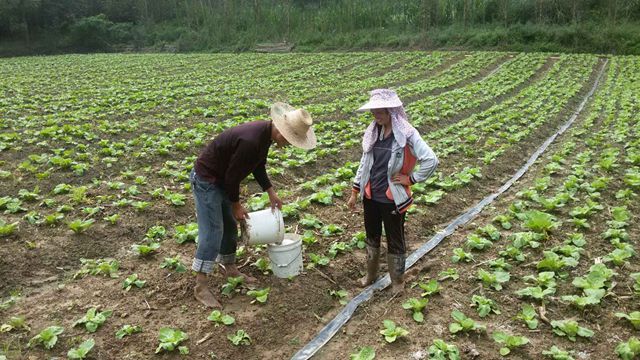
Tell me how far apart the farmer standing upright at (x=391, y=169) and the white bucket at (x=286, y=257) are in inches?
28.8

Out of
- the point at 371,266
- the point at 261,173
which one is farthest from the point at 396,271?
the point at 261,173

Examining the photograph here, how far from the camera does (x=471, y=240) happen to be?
19.2 feet

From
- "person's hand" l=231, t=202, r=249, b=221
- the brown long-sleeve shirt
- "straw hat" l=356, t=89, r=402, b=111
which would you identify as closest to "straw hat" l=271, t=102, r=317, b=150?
the brown long-sleeve shirt

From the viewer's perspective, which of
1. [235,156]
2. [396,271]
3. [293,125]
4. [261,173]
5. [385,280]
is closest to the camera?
[235,156]

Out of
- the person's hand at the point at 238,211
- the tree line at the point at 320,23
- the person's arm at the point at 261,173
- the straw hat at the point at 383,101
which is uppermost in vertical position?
the tree line at the point at 320,23

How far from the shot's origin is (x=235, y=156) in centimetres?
403

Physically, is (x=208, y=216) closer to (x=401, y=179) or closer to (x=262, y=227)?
(x=262, y=227)

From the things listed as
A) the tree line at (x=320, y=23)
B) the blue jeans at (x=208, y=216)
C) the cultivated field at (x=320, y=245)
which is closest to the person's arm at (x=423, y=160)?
the cultivated field at (x=320, y=245)

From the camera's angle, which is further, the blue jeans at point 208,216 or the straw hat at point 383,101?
the blue jeans at point 208,216

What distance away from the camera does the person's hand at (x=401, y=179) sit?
4367mm

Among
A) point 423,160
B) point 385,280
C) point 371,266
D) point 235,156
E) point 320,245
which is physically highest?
point 235,156

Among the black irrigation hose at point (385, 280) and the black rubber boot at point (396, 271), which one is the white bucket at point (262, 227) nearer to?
the black irrigation hose at point (385, 280)

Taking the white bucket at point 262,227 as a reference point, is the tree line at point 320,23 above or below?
above

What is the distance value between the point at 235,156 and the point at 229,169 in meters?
0.12
